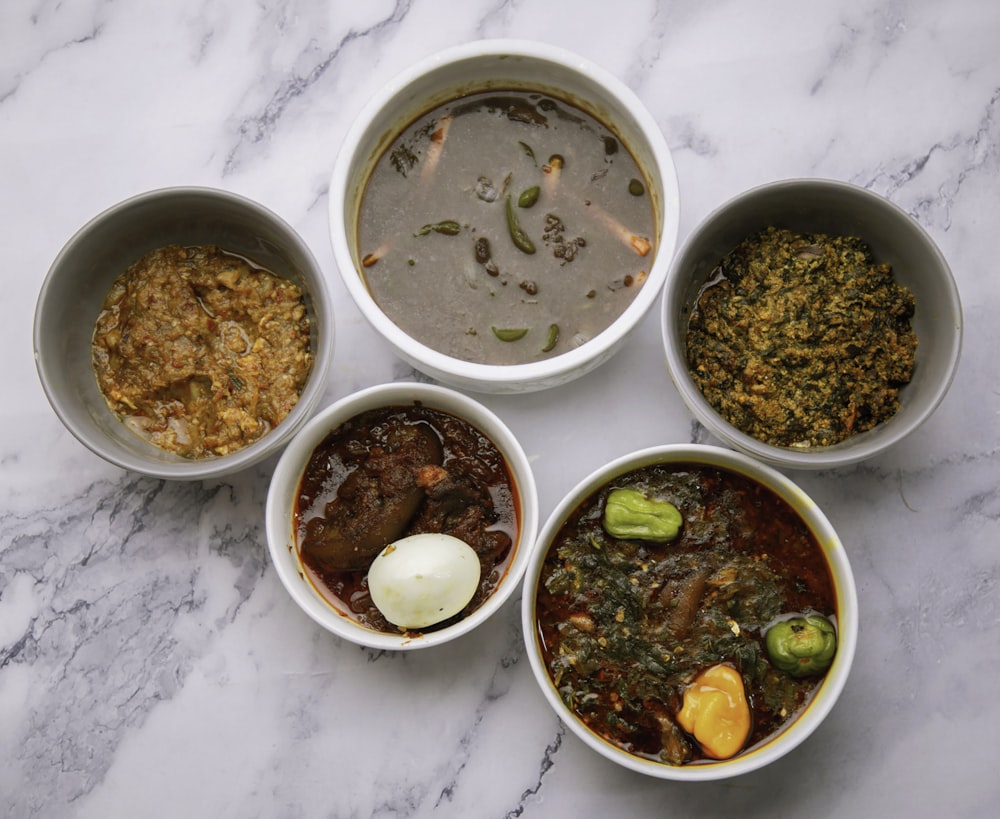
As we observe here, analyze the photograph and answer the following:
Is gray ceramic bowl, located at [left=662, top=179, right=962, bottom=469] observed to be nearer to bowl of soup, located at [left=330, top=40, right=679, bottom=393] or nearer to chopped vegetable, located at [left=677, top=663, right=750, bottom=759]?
bowl of soup, located at [left=330, top=40, right=679, bottom=393]

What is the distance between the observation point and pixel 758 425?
7.97 feet

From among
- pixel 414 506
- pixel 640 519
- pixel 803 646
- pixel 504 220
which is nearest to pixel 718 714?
pixel 803 646

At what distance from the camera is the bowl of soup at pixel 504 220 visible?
2404 millimetres

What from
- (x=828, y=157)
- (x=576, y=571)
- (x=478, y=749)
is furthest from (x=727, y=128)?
(x=478, y=749)

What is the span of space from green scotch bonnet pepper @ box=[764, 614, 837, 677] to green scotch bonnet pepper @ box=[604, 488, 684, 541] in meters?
0.36

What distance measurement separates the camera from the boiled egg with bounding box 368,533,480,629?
2346mm

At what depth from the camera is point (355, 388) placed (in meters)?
2.67

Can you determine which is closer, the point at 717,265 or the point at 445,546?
the point at 445,546

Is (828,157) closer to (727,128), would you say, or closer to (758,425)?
(727,128)

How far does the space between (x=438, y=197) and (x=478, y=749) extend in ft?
4.89

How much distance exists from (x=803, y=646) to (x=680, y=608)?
1.02ft

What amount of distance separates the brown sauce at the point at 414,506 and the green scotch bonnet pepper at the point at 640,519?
0.26 metres

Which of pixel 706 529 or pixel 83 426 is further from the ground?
pixel 83 426

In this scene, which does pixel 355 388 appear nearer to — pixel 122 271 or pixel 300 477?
pixel 300 477
